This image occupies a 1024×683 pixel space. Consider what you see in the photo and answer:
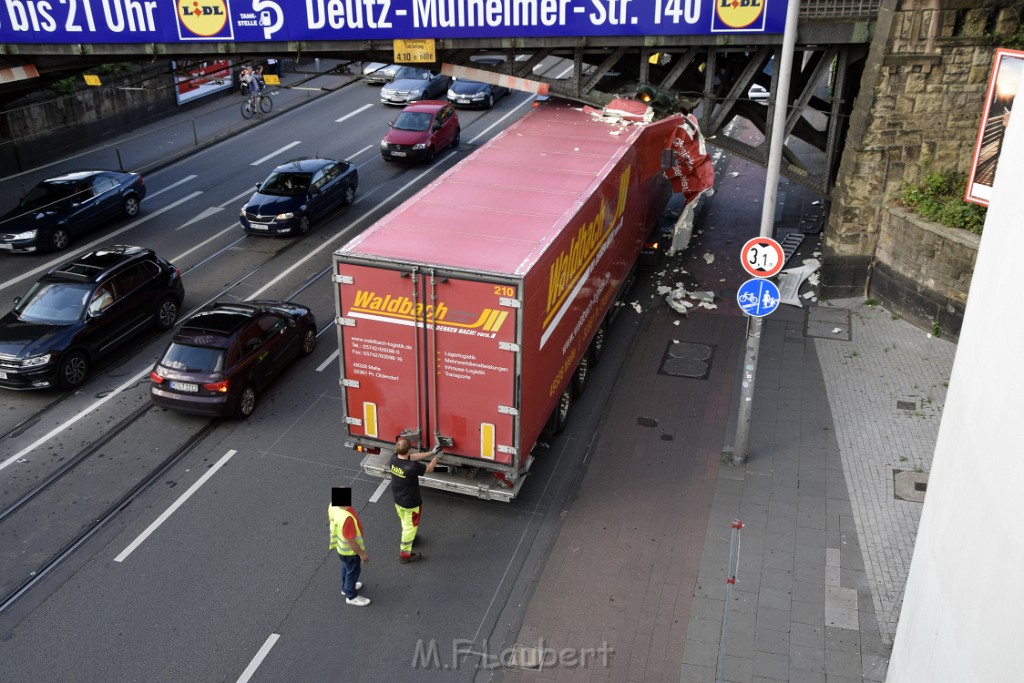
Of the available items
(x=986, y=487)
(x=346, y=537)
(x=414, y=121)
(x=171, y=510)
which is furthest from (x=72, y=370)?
(x=414, y=121)

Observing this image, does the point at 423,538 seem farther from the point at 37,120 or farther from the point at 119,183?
the point at 37,120

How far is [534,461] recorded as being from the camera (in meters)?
13.4

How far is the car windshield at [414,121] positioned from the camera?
93.4 feet

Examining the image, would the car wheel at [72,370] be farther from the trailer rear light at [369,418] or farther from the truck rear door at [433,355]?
the trailer rear light at [369,418]

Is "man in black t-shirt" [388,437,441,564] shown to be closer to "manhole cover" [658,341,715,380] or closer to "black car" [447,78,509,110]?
"manhole cover" [658,341,715,380]

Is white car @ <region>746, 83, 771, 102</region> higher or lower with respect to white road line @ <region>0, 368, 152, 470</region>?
higher

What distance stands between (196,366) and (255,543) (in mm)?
3730

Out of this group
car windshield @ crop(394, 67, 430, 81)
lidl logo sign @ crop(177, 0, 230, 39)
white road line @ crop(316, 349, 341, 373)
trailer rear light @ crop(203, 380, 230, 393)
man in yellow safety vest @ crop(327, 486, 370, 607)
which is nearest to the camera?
man in yellow safety vest @ crop(327, 486, 370, 607)

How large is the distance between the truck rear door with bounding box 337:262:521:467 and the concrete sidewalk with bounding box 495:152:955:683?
2053 millimetres

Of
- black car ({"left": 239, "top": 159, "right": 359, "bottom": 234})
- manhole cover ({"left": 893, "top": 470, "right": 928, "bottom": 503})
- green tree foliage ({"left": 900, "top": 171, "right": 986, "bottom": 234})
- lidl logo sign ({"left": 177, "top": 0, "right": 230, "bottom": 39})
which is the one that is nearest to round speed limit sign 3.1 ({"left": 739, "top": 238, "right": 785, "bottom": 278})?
manhole cover ({"left": 893, "top": 470, "right": 928, "bottom": 503})

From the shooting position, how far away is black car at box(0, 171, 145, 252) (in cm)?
2114

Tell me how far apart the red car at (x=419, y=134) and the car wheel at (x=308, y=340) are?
42.0 ft

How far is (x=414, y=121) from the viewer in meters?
28.6

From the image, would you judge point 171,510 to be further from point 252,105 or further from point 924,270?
point 252,105
